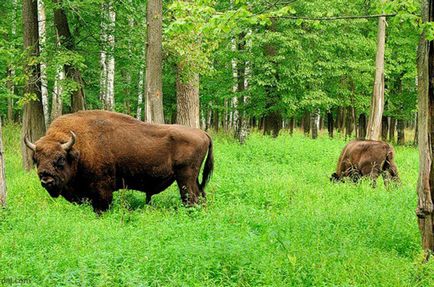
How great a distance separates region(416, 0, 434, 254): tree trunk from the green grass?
354mm

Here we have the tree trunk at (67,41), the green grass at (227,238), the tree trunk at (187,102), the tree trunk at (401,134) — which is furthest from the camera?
the tree trunk at (401,134)

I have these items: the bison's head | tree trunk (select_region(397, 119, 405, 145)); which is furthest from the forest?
tree trunk (select_region(397, 119, 405, 145))

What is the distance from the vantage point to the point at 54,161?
8.44 m

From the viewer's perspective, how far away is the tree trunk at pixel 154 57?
38.8 feet

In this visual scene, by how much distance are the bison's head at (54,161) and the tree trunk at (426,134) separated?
5.70 metres

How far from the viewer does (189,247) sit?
18.6ft

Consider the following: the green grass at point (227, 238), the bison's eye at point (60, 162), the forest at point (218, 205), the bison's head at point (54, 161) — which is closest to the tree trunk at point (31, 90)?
the forest at point (218, 205)

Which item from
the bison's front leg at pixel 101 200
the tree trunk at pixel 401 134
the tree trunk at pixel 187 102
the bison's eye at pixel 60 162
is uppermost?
the tree trunk at pixel 187 102

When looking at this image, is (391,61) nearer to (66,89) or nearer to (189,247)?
(66,89)

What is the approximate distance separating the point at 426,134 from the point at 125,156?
549cm

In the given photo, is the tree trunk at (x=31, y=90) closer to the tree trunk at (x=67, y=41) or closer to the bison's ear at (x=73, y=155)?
the tree trunk at (x=67, y=41)

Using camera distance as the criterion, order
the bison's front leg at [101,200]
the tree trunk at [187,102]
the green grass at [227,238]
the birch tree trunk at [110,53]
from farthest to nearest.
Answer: the birch tree trunk at [110,53] → the tree trunk at [187,102] → the bison's front leg at [101,200] → the green grass at [227,238]

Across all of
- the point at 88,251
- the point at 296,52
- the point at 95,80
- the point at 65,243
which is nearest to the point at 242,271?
the point at 88,251

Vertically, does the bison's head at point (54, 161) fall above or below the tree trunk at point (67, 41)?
below
